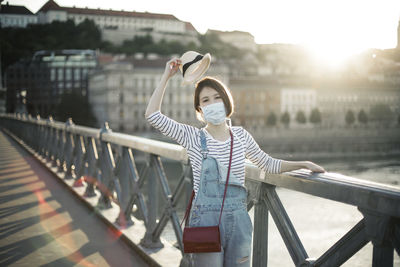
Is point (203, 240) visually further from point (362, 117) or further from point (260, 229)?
point (362, 117)

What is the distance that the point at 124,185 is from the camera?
4188 millimetres

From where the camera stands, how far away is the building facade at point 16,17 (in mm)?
114944

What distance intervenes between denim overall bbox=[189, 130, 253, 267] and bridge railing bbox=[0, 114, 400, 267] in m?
0.16

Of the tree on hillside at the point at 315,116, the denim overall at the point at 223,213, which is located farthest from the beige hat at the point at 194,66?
the tree on hillside at the point at 315,116

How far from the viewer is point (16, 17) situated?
383 ft

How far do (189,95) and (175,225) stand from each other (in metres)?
68.8

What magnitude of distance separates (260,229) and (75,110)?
7175cm

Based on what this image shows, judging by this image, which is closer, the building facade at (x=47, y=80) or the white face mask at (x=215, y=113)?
the white face mask at (x=215, y=113)

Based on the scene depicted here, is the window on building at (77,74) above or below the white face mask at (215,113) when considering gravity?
above

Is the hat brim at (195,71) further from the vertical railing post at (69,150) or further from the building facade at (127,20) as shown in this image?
the building facade at (127,20)

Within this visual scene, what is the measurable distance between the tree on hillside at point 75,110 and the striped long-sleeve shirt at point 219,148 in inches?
2770

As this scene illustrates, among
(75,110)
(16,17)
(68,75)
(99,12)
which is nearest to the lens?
(75,110)

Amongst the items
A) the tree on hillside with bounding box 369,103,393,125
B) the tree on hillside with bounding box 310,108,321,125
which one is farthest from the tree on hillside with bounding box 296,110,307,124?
the tree on hillside with bounding box 369,103,393,125

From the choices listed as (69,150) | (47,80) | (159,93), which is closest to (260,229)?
(159,93)
